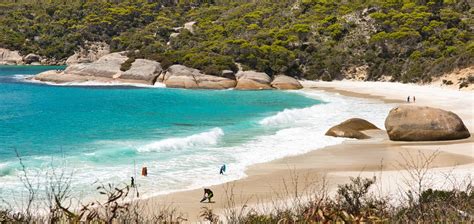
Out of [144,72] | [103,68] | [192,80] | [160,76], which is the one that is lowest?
[192,80]

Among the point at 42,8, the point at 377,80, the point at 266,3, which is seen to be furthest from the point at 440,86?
the point at 42,8

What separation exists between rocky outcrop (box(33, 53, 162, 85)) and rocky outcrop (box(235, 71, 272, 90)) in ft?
42.7

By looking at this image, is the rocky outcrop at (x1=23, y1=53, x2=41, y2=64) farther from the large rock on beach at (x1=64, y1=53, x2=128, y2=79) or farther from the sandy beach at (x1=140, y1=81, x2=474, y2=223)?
the sandy beach at (x1=140, y1=81, x2=474, y2=223)

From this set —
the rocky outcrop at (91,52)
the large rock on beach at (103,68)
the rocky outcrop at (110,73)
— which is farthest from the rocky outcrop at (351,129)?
the rocky outcrop at (91,52)

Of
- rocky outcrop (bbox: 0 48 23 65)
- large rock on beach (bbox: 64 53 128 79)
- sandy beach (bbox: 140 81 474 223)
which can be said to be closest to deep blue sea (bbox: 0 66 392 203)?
sandy beach (bbox: 140 81 474 223)

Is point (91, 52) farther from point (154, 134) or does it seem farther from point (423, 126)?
point (423, 126)

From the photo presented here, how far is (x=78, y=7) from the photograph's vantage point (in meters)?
138

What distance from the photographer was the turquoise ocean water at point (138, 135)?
19578 mm

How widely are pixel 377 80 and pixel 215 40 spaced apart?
33897 mm

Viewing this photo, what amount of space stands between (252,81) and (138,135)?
130 ft

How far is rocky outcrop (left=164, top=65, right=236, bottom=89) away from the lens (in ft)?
220

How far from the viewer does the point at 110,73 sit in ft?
235

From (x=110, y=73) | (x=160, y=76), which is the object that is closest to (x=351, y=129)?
(x=160, y=76)

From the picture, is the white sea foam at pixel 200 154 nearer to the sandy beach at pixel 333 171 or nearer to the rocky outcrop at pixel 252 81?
the sandy beach at pixel 333 171
